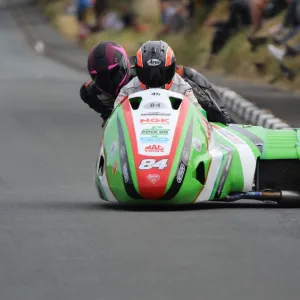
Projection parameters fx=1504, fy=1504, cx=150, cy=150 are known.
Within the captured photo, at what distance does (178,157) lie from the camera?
11.7 metres

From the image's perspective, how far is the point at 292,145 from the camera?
12727 mm

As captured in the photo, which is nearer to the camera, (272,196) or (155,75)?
(272,196)

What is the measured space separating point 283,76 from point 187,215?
18166mm

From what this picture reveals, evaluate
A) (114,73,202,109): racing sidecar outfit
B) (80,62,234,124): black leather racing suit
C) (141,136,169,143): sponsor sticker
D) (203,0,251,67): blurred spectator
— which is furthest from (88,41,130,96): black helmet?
(203,0,251,67): blurred spectator

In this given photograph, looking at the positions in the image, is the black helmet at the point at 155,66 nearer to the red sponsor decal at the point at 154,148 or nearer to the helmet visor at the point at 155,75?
the helmet visor at the point at 155,75

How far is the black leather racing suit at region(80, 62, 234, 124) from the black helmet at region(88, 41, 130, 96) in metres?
0.32

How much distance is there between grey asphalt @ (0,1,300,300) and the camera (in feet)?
26.4

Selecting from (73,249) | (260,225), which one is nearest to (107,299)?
(73,249)

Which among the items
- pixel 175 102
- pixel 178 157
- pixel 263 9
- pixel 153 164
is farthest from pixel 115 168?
pixel 263 9

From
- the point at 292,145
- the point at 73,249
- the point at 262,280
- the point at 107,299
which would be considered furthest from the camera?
the point at 292,145

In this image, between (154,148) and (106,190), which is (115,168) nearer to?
(106,190)

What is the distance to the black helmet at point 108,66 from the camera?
13375 mm

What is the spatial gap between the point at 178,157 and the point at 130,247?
225cm

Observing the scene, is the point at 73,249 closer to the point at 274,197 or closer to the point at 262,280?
the point at 262,280
